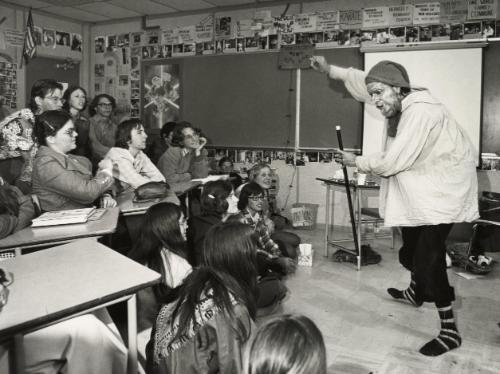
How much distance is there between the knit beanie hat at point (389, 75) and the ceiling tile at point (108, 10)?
177 inches

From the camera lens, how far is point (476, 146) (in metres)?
4.70

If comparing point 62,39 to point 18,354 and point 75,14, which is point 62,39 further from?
point 18,354

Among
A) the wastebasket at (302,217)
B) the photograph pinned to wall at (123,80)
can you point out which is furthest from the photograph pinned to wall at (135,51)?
the wastebasket at (302,217)

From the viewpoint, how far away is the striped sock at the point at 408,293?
3021 millimetres

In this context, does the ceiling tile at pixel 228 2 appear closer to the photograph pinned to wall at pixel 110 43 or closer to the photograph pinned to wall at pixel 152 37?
the photograph pinned to wall at pixel 152 37

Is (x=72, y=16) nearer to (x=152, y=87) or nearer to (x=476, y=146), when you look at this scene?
(x=152, y=87)

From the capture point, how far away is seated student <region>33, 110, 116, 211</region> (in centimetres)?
259

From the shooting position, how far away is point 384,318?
114 inches

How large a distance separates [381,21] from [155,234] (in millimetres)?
3912

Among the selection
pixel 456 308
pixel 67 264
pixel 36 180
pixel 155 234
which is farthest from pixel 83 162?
pixel 456 308

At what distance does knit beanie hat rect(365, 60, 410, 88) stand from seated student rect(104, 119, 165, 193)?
1.89 meters

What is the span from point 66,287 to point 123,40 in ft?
18.7

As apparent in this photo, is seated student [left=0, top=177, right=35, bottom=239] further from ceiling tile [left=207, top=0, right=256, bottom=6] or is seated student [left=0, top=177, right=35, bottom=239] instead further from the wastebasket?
ceiling tile [left=207, top=0, right=256, bottom=6]

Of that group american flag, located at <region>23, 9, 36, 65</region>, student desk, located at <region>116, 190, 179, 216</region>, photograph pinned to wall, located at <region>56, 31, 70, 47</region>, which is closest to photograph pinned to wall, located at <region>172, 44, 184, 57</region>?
photograph pinned to wall, located at <region>56, 31, 70, 47</region>
